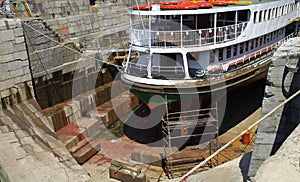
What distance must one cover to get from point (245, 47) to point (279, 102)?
31.6ft

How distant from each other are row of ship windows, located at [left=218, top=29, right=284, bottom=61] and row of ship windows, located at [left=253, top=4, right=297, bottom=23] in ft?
3.91

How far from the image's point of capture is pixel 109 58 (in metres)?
18.9

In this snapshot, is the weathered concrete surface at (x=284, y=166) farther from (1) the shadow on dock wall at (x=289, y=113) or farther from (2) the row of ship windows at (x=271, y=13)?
(2) the row of ship windows at (x=271, y=13)

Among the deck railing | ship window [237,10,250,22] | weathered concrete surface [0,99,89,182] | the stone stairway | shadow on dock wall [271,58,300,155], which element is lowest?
the stone stairway

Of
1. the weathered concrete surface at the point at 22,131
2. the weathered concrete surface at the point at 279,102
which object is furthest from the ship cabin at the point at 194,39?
the weathered concrete surface at the point at 279,102

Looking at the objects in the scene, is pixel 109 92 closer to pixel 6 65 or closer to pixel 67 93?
pixel 67 93

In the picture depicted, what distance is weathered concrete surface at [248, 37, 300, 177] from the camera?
19.5 ft

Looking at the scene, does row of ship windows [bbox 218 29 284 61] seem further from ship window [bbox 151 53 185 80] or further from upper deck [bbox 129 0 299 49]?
ship window [bbox 151 53 185 80]

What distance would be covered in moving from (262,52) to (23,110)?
13.2m

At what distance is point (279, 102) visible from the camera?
6.16 metres

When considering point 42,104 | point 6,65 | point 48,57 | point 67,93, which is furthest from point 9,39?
point 67,93

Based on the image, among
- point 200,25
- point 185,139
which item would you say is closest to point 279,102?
point 185,139

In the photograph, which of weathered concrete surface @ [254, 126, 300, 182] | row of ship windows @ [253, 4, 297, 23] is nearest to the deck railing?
row of ship windows @ [253, 4, 297, 23]

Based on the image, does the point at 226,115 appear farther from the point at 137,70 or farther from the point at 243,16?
the point at 137,70
